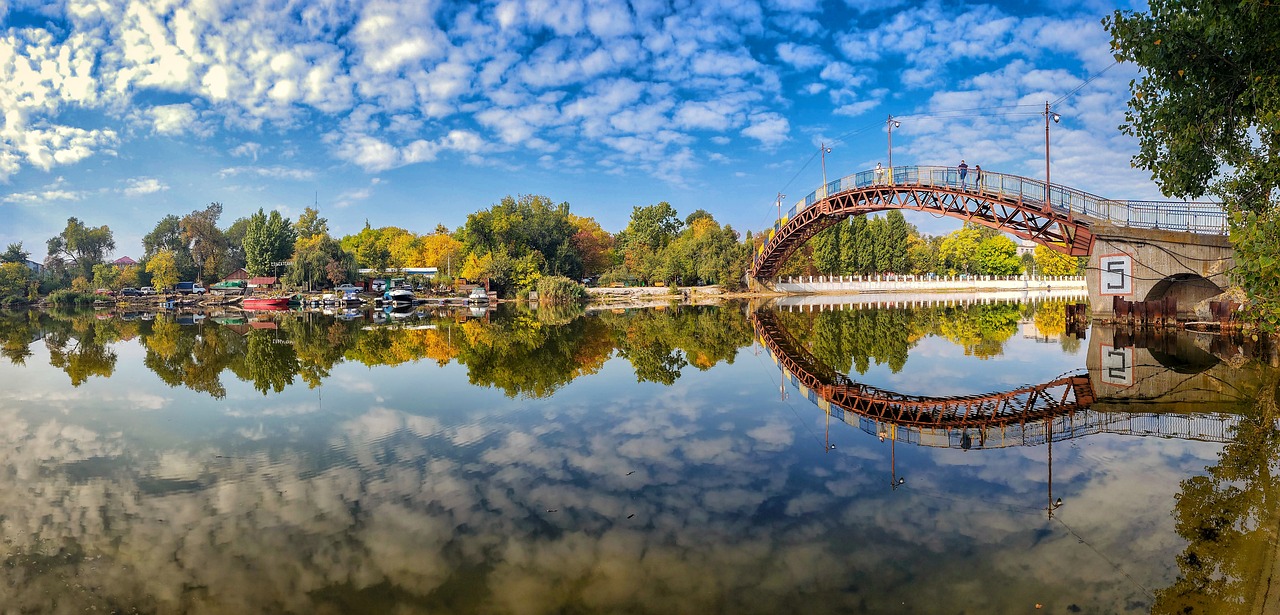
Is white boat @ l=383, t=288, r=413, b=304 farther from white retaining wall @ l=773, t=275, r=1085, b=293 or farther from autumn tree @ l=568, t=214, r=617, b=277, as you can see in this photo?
white retaining wall @ l=773, t=275, r=1085, b=293

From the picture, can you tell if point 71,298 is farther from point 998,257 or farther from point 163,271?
point 998,257

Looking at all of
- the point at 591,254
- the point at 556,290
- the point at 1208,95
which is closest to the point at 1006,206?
the point at 1208,95

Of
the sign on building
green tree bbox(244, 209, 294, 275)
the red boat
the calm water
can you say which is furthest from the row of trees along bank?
the calm water

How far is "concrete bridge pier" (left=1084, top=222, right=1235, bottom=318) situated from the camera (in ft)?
71.7

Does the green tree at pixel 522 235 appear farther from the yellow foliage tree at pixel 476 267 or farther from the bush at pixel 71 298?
the bush at pixel 71 298

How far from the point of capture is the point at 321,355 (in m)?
18.1

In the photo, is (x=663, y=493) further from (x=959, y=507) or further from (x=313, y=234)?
(x=313, y=234)

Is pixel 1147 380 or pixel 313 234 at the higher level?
pixel 313 234

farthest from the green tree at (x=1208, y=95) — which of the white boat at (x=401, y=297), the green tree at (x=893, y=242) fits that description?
the green tree at (x=893, y=242)

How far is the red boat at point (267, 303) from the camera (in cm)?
5571

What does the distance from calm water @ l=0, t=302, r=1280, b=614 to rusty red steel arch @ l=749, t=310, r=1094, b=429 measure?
113 millimetres

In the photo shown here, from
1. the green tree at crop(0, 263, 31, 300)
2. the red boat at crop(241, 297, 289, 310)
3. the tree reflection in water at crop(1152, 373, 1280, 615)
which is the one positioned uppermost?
the green tree at crop(0, 263, 31, 300)

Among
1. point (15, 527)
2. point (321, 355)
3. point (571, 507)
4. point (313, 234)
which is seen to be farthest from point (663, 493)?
point (313, 234)

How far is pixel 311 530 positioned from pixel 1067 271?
115 m
